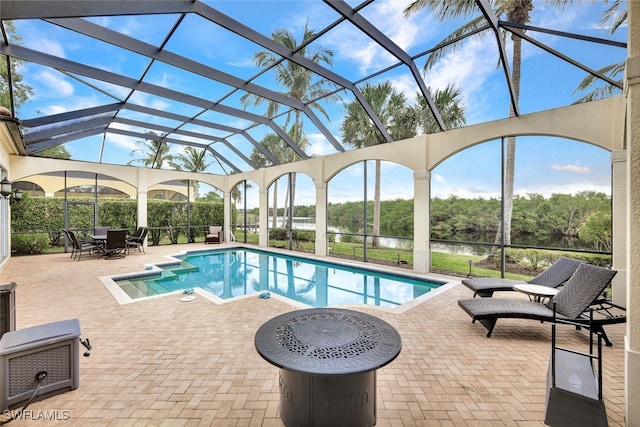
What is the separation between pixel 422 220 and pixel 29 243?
14637mm

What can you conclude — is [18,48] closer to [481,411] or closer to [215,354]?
[215,354]

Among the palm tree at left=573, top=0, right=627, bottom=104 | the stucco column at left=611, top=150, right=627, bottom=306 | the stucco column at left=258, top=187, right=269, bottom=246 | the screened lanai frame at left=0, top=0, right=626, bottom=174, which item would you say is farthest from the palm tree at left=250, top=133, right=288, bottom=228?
the stucco column at left=611, top=150, right=627, bottom=306

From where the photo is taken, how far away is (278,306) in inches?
201

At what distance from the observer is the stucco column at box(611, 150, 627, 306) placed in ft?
16.9

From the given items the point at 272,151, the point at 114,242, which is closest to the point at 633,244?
the point at 114,242

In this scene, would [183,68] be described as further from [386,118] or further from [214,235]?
[214,235]

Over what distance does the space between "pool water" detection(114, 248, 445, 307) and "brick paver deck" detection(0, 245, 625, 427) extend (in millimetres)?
1645

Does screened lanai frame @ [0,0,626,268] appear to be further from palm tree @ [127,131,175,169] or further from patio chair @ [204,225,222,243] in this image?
patio chair @ [204,225,222,243]

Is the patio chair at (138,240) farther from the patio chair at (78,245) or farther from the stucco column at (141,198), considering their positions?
the patio chair at (78,245)

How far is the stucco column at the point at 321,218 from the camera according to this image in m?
11.0

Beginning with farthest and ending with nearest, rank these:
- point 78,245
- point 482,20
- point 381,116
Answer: point 381,116
point 78,245
point 482,20

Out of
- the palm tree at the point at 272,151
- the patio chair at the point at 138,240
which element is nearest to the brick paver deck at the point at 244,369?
the patio chair at the point at 138,240

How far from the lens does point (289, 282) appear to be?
26.6 feet

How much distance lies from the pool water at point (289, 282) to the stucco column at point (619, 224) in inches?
130
